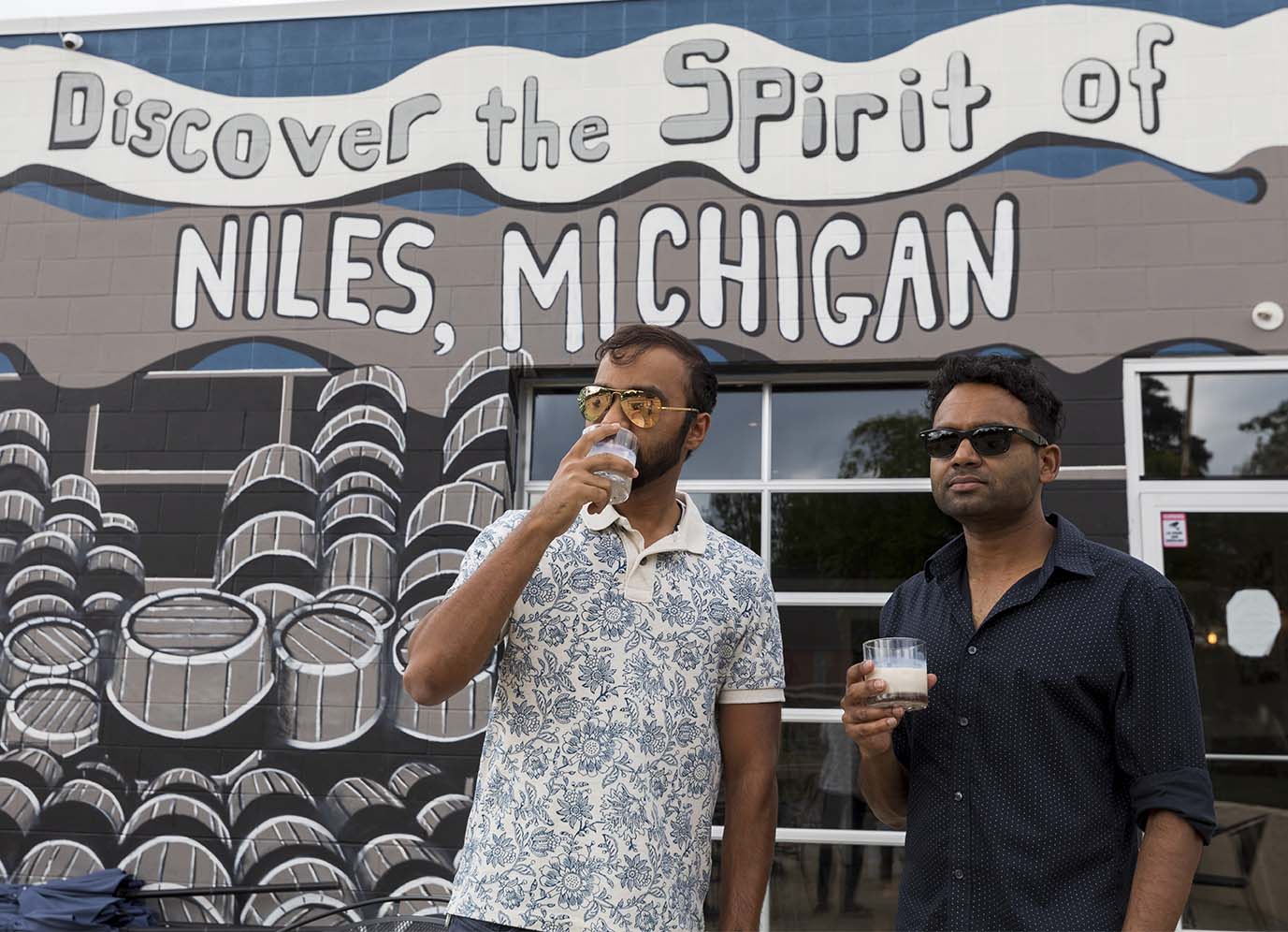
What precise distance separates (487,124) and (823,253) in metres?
1.78

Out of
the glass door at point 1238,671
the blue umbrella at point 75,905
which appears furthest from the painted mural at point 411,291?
the glass door at point 1238,671

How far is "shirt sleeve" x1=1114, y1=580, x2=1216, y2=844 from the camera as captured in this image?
193cm

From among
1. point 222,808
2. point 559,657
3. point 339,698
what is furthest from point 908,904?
point 222,808

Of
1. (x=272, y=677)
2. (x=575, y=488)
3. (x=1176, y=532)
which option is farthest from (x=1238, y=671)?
(x=272, y=677)

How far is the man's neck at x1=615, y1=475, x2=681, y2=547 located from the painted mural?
2963mm

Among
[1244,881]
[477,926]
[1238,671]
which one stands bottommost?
[1244,881]

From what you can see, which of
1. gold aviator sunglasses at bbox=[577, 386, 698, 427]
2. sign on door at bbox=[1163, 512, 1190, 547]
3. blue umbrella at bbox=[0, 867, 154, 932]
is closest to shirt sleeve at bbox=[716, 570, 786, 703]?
gold aviator sunglasses at bbox=[577, 386, 698, 427]

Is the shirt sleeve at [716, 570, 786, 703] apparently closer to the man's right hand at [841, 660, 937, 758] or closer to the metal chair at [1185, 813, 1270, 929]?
the man's right hand at [841, 660, 937, 758]

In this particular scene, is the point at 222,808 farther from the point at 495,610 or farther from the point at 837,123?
the point at 837,123

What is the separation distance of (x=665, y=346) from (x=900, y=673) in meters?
0.78

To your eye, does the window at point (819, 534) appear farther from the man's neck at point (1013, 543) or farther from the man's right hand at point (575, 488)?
the man's right hand at point (575, 488)

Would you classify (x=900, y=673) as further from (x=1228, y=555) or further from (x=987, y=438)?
(x=1228, y=555)

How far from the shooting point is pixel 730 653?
2.15m

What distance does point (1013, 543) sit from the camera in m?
2.27
